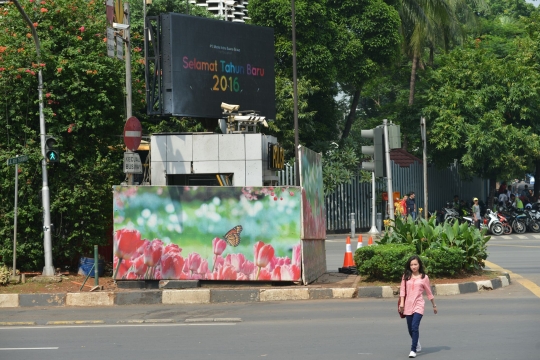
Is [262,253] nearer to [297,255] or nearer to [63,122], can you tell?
[297,255]

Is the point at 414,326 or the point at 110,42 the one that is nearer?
the point at 414,326

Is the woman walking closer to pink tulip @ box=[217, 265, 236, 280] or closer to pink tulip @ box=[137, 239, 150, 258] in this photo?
pink tulip @ box=[217, 265, 236, 280]

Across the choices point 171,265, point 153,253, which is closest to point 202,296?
point 171,265

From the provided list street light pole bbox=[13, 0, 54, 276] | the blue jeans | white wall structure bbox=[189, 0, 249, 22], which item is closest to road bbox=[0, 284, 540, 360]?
the blue jeans

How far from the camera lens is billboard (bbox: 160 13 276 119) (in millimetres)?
16281

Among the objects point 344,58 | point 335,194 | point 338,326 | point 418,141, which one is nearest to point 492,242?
point 335,194

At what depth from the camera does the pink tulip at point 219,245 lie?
14711 millimetres

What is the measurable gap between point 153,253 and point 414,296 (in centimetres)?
665

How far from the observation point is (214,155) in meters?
15.4

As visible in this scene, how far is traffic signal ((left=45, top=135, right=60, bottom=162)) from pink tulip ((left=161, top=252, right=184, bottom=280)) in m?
2.83

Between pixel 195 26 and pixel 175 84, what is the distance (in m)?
1.21

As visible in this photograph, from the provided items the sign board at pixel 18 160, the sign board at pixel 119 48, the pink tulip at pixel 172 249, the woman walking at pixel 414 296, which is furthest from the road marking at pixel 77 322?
the sign board at pixel 119 48

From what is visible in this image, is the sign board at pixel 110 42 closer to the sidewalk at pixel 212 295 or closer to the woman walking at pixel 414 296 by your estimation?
the sidewalk at pixel 212 295

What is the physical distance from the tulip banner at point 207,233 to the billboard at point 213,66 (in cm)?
223
